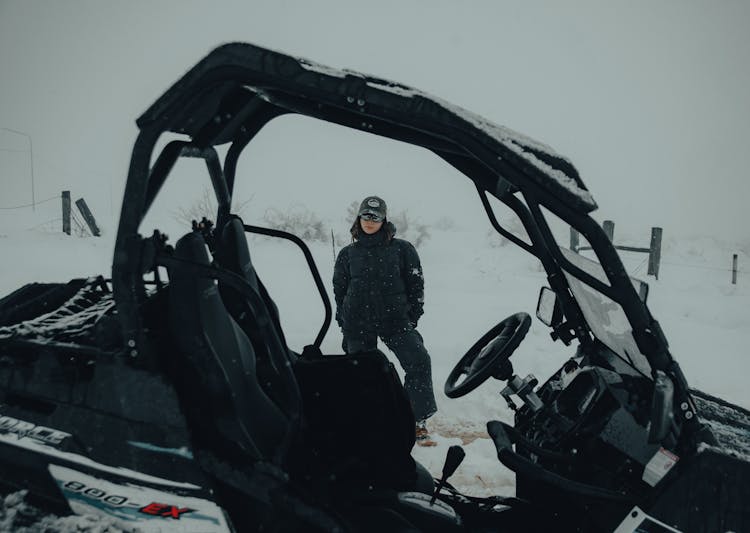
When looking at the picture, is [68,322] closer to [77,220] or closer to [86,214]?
[86,214]

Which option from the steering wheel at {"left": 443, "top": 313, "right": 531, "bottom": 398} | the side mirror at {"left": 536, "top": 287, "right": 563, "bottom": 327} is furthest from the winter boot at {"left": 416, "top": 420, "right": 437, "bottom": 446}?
the side mirror at {"left": 536, "top": 287, "right": 563, "bottom": 327}

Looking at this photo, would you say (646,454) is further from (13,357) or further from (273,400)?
(13,357)

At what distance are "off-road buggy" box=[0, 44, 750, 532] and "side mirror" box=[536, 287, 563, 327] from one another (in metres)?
0.42

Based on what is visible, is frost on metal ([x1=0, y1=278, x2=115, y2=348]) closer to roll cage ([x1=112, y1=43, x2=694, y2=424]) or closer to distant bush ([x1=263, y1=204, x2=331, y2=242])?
roll cage ([x1=112, y1=43, x2=694, y2=424])

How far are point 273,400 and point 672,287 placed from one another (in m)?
12.7

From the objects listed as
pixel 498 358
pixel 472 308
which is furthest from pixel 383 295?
pixel 472 308

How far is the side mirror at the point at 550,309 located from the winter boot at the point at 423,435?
1824 mm

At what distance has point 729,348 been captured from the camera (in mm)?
6953

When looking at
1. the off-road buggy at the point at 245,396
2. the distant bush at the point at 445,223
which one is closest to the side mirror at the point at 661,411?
the off-road buggy at the point at 245,396

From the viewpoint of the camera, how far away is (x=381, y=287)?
4422mm

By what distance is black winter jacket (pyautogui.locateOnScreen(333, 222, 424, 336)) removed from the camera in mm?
4422

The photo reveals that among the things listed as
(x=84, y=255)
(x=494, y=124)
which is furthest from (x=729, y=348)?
(x=84, y=255)

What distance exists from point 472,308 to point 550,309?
21.3ft

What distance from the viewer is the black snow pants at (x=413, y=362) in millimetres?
4246
